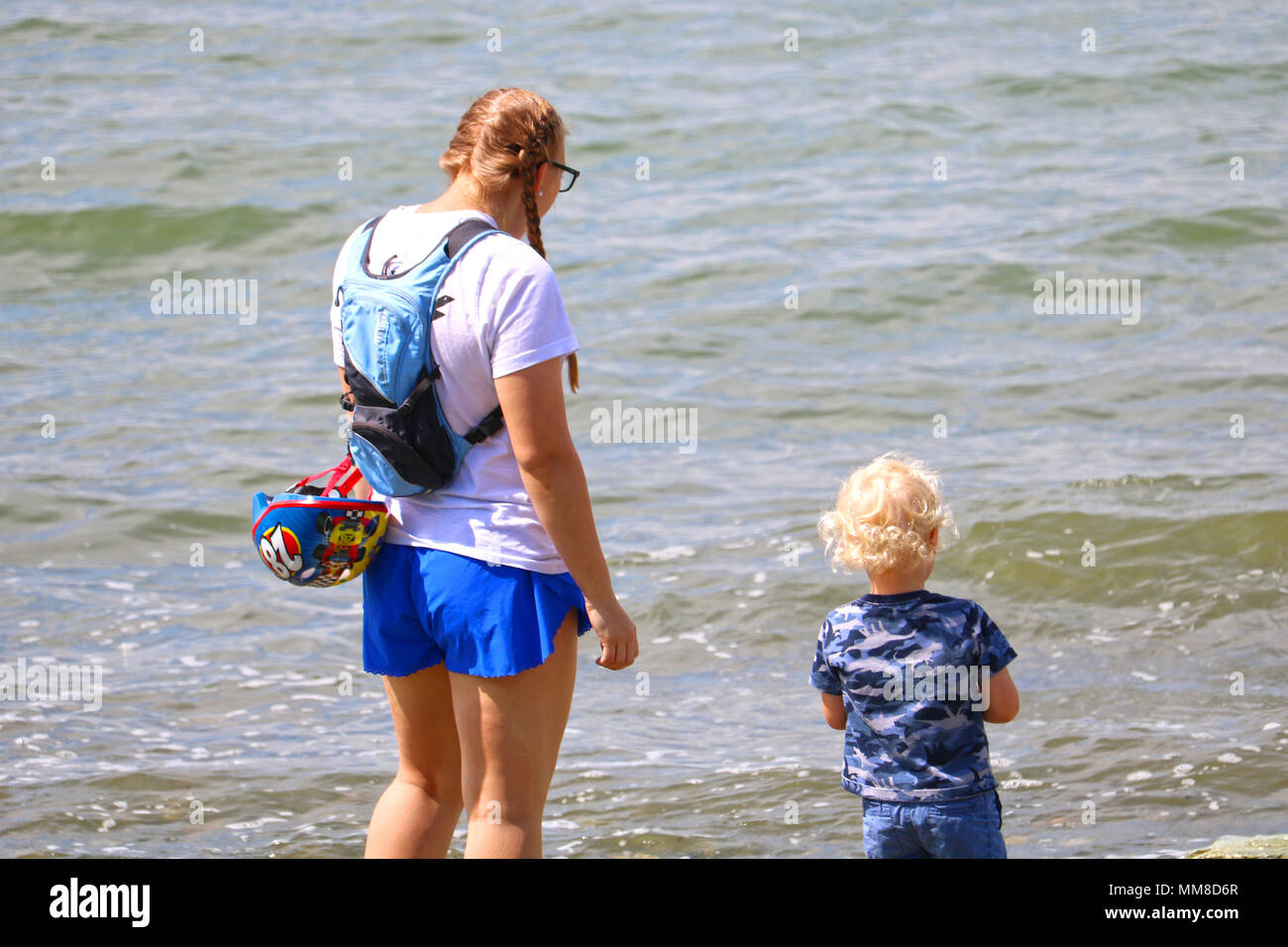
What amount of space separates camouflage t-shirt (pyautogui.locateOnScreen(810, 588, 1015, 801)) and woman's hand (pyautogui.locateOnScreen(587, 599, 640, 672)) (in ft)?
1.50

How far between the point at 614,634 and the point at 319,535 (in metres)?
0.62

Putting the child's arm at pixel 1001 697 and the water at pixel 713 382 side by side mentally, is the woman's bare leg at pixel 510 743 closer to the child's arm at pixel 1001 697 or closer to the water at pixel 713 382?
the child's arm at pixel 1001 697

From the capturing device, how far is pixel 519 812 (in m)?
2.80

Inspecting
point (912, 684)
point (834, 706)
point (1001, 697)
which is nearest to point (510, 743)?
point (834, 706)

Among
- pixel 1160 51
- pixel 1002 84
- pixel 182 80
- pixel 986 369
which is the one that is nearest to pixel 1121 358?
pixel 986 369

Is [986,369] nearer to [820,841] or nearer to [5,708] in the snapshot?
[820,841]

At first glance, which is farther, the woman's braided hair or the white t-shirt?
the woman's braided hair

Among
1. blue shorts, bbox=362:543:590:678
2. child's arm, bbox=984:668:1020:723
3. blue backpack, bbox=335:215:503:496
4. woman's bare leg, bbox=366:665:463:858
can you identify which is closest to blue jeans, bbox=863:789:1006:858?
child's arm, bbox=984:668:1020:723

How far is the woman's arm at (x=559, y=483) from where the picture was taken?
2.57 metres

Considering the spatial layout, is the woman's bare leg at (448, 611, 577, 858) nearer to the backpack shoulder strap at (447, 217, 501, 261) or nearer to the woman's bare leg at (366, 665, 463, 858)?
the woman's bare leg at (366, 665, 463, 858)

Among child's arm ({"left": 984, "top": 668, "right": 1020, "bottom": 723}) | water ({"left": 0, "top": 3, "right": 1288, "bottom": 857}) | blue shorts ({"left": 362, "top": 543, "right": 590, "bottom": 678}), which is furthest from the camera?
water ({"left": 0, "top": 3, "right": 1288, "bottom": 857})

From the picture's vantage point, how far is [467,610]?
271 centimetres

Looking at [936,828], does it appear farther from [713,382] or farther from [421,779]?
[713,382]

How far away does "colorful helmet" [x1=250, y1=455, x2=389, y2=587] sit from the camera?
276 cm
